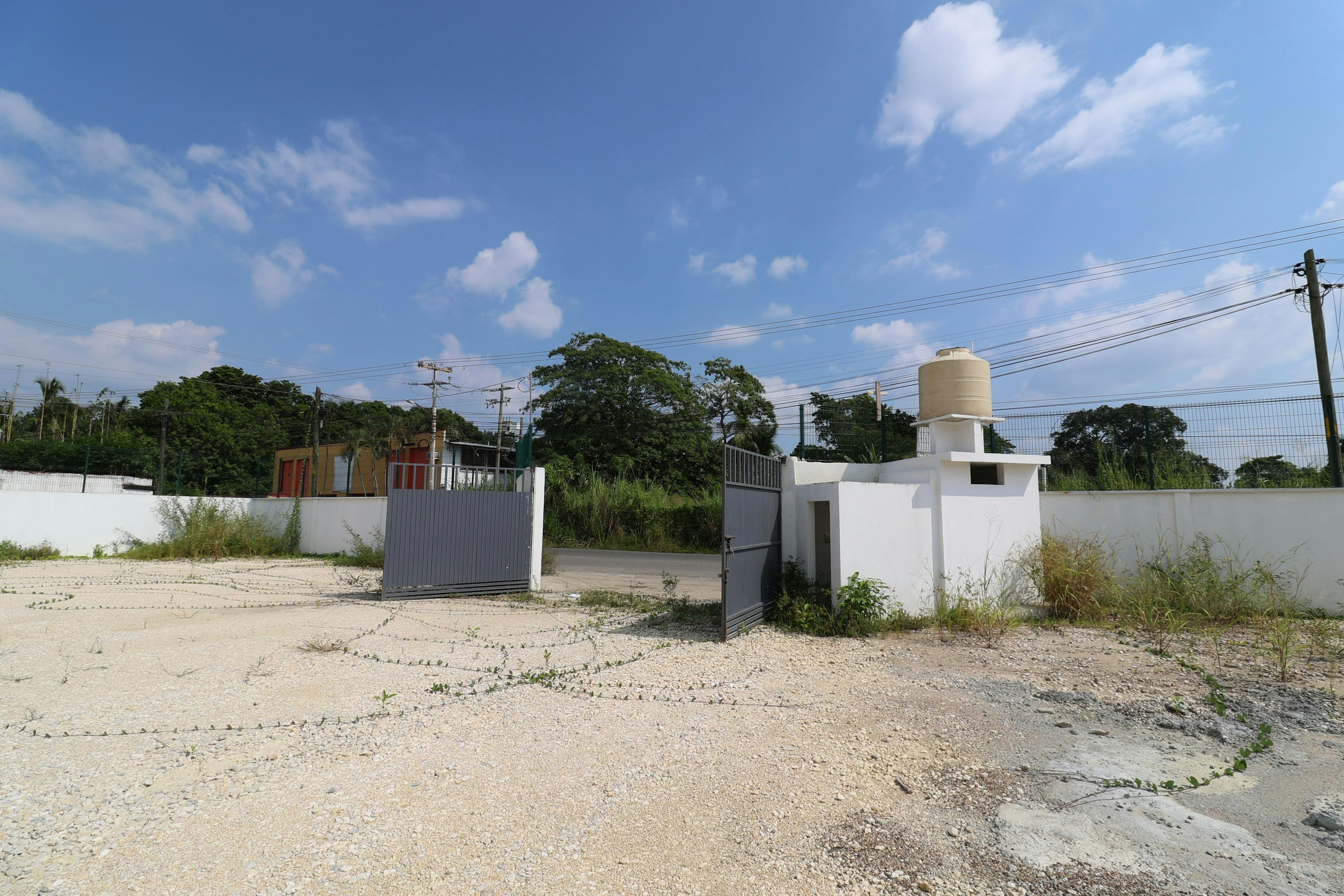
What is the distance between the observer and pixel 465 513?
35.3 feet

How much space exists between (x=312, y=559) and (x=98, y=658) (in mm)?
11167

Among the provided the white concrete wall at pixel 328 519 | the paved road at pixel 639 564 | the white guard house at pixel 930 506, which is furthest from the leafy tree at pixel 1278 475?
the white concrete wall at pixel 328 519

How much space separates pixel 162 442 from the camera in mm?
34469

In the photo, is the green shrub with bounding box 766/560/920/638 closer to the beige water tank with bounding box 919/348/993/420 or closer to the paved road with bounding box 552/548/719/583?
the beige water tank with bounding box 919/348/993/420

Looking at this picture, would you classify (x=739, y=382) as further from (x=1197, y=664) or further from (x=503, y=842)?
(x=503, y=842)

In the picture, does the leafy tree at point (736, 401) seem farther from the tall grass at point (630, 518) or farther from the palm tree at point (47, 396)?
the palm tree at point (47, 396)

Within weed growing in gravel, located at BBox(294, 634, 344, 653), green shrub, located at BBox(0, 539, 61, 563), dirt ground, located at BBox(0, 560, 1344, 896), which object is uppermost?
green shrub, located at BBox(0, 539, 61, 563)

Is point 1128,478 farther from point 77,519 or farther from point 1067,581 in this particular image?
point 77,519

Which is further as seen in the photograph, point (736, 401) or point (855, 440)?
point (736, 401)

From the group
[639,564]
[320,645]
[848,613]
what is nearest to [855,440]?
[848,613]

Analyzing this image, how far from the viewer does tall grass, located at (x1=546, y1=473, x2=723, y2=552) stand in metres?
20.0

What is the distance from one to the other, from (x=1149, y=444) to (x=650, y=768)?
10.4 metres

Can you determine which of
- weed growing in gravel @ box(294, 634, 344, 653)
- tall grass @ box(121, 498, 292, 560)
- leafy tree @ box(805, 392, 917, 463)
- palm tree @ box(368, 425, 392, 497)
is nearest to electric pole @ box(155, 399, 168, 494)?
tall grass @ box(121, 498, 292, 560)

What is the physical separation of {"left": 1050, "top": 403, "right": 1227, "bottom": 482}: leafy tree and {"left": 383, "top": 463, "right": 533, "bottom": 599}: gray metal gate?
8883 millimetres
